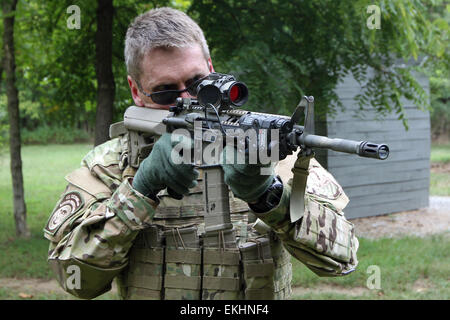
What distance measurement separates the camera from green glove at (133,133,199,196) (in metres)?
2.08

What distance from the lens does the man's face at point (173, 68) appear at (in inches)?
89.7

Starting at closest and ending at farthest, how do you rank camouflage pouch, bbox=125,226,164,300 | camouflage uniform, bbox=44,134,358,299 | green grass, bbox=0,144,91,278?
camouflage uniform, bbox=44,134,358,299 → camouflage pouch, bbox=125,226,164,300 → green grass, bbox=0,144,91,278

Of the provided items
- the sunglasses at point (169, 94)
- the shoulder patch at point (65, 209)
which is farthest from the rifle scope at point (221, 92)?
the shoulder patch at point (65, 209)

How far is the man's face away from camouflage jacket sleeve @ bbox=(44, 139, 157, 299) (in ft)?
1.51

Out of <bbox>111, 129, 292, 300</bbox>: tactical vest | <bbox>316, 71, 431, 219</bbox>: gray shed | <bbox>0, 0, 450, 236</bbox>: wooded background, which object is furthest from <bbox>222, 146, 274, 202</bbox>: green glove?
<bbox>316, 71, 431, 219</bbox>: gray shed

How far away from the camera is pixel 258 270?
88.6 inches

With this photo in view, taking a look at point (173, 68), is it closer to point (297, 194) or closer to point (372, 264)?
point (297, 194)

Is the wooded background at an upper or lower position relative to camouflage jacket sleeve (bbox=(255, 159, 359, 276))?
upper

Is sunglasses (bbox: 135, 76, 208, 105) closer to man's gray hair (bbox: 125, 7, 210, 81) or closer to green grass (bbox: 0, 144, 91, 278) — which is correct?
man's gray hair (bbox: 125, 7, 210, 81)

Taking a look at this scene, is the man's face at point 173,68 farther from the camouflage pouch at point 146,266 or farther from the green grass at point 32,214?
the green grass at point 32,214

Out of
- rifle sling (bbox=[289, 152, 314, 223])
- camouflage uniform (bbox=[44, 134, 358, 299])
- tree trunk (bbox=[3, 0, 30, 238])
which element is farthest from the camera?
tree trunk (bbox=[3, 0, 30, 238])

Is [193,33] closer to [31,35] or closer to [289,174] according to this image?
[289,174]

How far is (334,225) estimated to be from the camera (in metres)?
2.14

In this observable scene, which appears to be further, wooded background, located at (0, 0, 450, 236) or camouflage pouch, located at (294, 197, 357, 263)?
wooded background, located at (0, 0, 450, 236)
